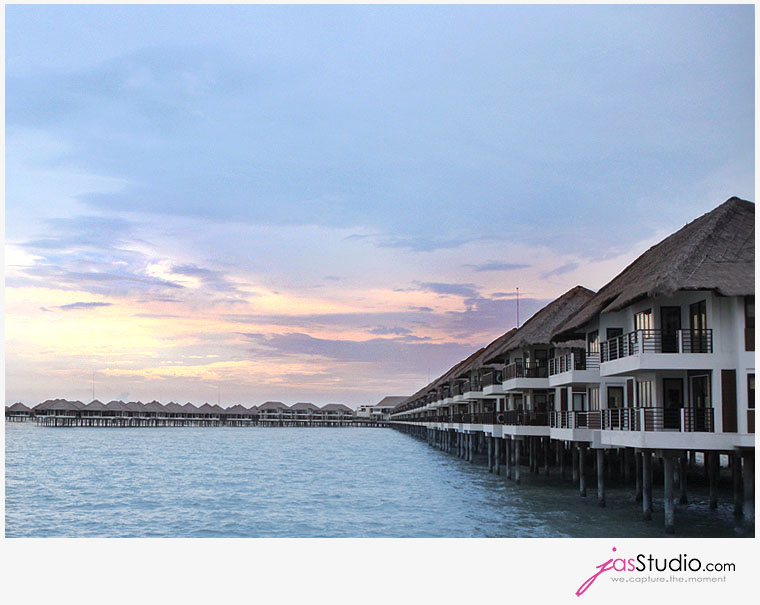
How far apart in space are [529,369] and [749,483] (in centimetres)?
1414

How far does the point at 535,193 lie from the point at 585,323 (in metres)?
5.66

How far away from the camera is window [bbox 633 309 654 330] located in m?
18.0

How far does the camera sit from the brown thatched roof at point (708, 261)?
620 inches

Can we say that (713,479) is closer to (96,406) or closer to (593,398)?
(593,398)

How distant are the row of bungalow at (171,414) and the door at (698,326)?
121914mm

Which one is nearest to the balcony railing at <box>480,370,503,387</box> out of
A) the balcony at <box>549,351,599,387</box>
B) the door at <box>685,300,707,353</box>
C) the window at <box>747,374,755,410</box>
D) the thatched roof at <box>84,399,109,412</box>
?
the balcony at <box>549,351,599,387</box>

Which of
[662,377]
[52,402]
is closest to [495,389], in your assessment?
[662,377]

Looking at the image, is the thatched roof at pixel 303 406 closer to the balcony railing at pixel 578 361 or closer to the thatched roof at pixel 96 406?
the thatched roof at pixel 96 406

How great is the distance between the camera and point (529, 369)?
29781 mm

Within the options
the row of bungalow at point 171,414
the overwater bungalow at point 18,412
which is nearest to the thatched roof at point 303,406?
the row of bungalow at point 171,414

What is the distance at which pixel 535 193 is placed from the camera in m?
25.8

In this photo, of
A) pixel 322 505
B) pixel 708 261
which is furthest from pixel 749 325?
pixel 322 505

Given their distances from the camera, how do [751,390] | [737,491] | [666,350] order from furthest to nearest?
[737,491] < [666,350] < [751,390]
